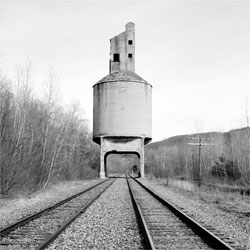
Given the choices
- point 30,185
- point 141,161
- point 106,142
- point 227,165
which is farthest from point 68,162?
point 227,165

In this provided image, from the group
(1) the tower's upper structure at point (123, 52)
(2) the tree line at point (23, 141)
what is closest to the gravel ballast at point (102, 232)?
(2) the tree line at point (23, 141)

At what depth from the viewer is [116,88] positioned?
32781 mm

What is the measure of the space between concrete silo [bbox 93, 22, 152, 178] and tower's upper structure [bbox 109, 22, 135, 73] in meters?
3.27

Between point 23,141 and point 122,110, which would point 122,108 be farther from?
point 23,141

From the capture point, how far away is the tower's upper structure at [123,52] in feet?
122

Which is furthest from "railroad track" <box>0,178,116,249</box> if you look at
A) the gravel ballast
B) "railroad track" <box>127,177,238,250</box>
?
"railroad track" <box>127,177,238,250</box>

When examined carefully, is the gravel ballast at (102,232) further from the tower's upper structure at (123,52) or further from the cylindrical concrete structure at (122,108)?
the tower's upper structure at (123,52)

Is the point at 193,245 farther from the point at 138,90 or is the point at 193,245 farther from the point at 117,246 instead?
the point at 138,90

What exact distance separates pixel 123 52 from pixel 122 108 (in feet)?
27.3

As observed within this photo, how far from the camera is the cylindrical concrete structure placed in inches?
1268

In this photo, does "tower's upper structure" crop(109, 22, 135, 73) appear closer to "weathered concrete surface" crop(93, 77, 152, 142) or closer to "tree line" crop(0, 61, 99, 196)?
"weathered concrete surface" crop(93, 77, 152, 142)

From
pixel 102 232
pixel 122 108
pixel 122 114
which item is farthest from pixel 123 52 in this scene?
pixel 102 232

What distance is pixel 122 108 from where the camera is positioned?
3241cm

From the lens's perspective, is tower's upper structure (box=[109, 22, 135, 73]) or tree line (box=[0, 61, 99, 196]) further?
tower's upper structure (box=[109, 22, 135, 73])
